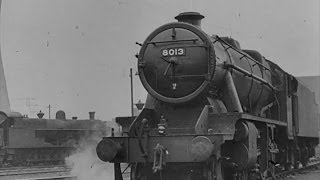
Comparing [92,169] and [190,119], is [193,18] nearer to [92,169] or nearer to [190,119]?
[190,119]

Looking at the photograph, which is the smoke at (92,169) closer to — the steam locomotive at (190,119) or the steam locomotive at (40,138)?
the steam locomotive at (190,119)

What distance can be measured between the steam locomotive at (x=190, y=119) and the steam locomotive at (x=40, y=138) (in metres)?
13.7

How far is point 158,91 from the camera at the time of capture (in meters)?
8.96

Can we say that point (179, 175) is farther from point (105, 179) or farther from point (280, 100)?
point (280, 100)

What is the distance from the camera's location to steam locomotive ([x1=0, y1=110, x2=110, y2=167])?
21656mm

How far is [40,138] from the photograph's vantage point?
75.9ft

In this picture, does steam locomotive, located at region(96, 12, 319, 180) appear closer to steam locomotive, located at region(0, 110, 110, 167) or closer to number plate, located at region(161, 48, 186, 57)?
number plate, located at region(161, 48, 186, 57)

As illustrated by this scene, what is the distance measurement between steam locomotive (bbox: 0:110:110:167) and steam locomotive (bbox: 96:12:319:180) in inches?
541

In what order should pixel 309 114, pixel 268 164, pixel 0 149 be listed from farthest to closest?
pixel 0 149 → pixel 309 114 → pixel 268 164

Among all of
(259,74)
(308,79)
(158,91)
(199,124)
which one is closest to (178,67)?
(158,91)

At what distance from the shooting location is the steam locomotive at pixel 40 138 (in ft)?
71.1

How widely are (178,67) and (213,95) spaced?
80cm

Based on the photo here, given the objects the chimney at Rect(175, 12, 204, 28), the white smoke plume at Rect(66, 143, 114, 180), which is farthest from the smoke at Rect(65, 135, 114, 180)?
the chimney at Rect(175, 12, 204, 28)

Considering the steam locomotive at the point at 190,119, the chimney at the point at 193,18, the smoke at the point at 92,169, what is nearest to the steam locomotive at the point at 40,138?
A: the smoke at the point at 92,169
